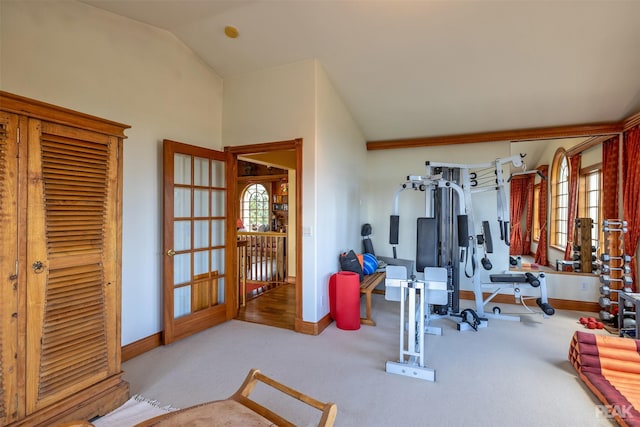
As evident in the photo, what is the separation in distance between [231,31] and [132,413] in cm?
333

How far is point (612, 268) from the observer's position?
378cm

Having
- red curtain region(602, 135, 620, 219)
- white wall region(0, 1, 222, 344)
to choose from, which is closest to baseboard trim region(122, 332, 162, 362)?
white wall region(0, 1, 222, 344)

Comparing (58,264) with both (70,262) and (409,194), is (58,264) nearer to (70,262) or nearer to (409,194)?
(70,262)

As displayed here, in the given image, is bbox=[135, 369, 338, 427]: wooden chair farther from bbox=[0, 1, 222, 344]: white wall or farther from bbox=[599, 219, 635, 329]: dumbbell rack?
bbox=[599, 219, 635, 329]: dumbbell rack

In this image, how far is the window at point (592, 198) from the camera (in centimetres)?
459

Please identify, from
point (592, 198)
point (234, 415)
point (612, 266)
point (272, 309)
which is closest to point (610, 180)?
point (592, 198)

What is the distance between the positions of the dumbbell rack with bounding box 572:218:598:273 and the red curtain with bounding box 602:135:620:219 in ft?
0.89

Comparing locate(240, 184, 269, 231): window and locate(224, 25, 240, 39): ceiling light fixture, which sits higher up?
locate(224, 25, 240, 39): ceiling light fixture

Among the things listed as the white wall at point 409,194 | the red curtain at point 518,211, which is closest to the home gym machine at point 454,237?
the white wall at point 409,194

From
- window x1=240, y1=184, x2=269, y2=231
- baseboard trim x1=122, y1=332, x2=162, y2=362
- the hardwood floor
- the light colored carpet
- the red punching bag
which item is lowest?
the hardwood floor

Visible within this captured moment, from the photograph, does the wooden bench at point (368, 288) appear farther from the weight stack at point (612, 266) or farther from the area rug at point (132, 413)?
the weight stack at point (612, 266)

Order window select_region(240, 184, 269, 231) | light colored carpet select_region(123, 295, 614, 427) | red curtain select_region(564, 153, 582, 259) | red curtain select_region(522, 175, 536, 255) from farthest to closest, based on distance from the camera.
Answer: window select_region(240, 184, 269, 231)
red curtain select_region(522, 175, 536, 255)
red curtain select_region(564, 153, 582, 259)
light colored carpet select_region(123, 295, 614, 427)

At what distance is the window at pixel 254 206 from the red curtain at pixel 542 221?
22.0ft

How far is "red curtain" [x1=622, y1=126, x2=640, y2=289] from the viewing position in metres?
3.65
